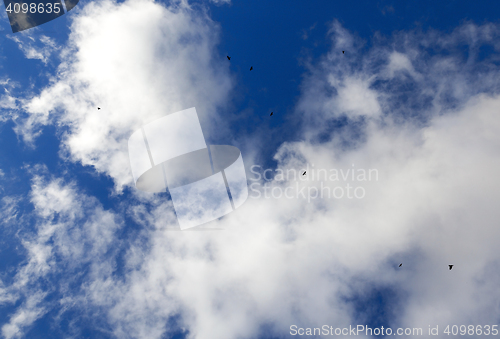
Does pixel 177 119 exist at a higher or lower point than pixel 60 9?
lower

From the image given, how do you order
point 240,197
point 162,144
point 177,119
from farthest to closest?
point 240,197 → point 177,119 → point 162,144

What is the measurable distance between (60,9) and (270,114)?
67.8 metres

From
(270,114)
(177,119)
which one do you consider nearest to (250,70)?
(270,114)

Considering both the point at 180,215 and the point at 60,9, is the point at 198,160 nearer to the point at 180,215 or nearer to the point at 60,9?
the point at 180,215

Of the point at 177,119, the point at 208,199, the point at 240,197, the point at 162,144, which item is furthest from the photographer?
the point at 240,197

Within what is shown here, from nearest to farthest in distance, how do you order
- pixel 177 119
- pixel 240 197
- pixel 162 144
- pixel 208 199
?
pixel 162 144, pixel 177 119, pixel 208 199, pixel 240 197

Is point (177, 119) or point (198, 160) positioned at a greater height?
point (177, 119)

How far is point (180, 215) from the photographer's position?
8088 cm

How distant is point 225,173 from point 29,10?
7585 cm

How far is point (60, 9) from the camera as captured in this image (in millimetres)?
71625

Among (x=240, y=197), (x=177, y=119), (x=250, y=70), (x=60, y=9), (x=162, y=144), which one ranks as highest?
(x=60, y=9)

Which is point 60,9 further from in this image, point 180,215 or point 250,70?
point 180,215

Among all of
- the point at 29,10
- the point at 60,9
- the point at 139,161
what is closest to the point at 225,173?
the point at 139,161

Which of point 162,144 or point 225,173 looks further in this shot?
point 225,173
